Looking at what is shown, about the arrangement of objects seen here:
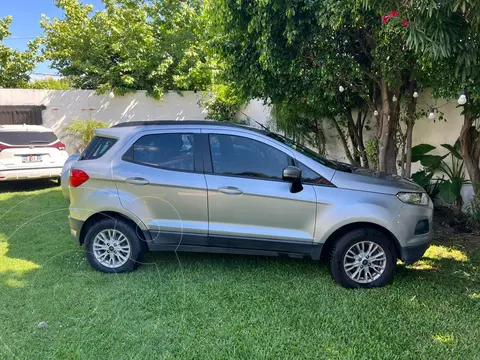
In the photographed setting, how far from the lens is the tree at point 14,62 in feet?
48.5

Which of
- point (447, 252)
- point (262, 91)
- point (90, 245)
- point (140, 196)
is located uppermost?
point (262, 91)

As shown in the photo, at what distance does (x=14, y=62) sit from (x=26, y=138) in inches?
355

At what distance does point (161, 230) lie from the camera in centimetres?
402

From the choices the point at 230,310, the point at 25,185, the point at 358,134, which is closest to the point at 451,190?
the point at 358,134

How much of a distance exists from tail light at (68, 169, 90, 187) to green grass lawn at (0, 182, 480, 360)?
3.40ft

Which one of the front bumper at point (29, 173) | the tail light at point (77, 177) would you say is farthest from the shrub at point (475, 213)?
the front bumper at point (29, 173)

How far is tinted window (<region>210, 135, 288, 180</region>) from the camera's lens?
3877 millimetres

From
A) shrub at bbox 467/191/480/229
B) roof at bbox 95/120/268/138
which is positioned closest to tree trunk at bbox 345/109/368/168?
shrub at bbox 467/191/480/229

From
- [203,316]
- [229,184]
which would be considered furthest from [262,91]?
[203,316]

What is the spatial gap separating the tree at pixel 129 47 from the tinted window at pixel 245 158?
33.1 ft

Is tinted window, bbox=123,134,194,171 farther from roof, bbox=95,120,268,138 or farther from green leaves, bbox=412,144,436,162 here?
green leaves, bbox=412,144,436,162

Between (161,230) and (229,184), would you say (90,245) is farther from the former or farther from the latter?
(229,184)

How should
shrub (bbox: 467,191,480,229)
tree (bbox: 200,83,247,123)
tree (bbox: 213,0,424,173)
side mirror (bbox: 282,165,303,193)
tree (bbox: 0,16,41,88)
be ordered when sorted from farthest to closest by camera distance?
tree (bbox: 0,16,41,88)
tree (bbox: 200,83,247,123)
shrub (bbox: 467,191,480,229)
tree (bbox: 213,0,424,173)
side mirror (bbox: 282,165,303,193)

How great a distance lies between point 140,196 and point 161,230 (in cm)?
45
